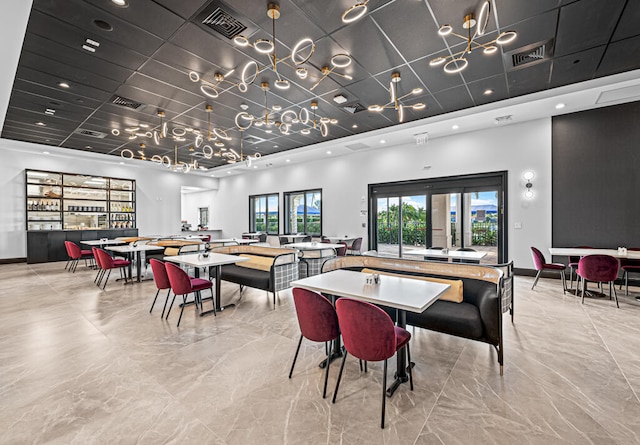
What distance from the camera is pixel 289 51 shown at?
418 cm

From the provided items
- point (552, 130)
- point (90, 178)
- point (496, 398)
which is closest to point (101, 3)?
point (496, 398)

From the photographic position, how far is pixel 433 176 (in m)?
8.22

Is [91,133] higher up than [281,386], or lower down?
higher up

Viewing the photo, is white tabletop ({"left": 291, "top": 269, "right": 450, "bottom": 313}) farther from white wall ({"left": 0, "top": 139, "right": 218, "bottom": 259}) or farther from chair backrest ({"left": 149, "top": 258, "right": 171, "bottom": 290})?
white wall ({"left": 0, "top": 139, "right": 218, "bottom": 259})

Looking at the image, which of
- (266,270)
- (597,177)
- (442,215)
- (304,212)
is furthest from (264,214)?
(597,177)

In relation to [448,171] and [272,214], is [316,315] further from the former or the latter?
[272,214]

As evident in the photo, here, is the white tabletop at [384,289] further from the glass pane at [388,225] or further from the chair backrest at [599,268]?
the glass pane at [388,225]

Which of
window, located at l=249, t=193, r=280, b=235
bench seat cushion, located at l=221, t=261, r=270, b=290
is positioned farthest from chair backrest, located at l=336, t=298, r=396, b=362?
window, located at l=249, t=193, r=280, b=235

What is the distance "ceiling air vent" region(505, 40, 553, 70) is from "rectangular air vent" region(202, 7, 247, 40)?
387 centimetres

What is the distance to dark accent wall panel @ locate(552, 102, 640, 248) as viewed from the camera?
5859 millimetres

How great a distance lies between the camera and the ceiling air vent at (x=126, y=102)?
5.75 m

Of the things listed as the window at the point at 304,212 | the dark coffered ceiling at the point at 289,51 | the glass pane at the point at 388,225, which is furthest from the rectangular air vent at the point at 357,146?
the window at the point at 304,212

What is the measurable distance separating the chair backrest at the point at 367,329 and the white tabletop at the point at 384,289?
0.20 metres

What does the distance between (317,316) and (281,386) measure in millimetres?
707
